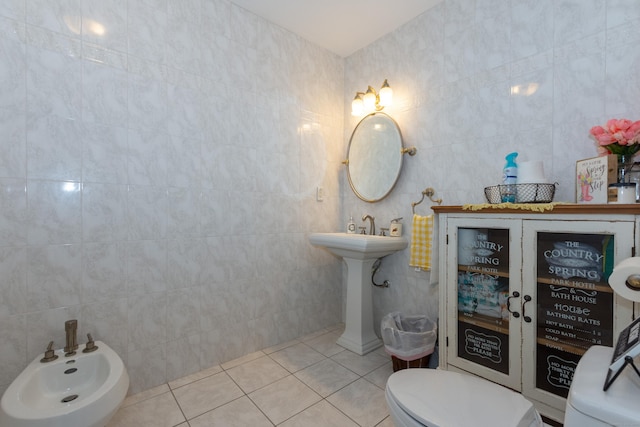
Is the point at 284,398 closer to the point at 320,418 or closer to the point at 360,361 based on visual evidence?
the point at 320,418

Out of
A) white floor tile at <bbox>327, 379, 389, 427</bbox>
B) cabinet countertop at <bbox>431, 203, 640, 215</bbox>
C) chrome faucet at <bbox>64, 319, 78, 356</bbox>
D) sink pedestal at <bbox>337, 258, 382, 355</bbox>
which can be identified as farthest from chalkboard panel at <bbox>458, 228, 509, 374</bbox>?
chrome faucet at <bbox>64, 319, 78, 356</bbox>

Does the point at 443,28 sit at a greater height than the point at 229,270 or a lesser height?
greater

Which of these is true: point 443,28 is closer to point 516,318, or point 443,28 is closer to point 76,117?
point 516,318

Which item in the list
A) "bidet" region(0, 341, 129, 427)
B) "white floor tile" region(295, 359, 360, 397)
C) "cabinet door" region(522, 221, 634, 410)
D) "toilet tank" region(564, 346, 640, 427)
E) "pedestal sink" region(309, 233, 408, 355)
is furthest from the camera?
"pedestal sink" region(309, 233, 408, 355)

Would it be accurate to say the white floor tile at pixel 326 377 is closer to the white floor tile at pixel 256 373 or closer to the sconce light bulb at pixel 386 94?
the white floor tile at pixel 256 373

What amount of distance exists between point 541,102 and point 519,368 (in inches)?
54.3

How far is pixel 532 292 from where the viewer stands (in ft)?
4.33

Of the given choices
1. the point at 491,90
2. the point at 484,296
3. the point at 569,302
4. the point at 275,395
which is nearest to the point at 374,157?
the point at 491,90

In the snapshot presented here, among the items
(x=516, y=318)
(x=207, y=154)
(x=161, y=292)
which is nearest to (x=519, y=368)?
(x=516, y=318)

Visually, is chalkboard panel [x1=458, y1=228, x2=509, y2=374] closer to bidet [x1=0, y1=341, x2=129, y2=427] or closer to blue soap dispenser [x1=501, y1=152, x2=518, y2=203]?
blue soap dispenser [x1=501, y1=152, x2=518, y2=203]

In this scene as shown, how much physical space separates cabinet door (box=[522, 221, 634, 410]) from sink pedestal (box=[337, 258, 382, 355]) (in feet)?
3.61

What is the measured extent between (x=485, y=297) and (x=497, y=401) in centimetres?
61

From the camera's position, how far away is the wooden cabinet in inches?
45.3

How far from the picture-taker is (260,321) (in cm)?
227
